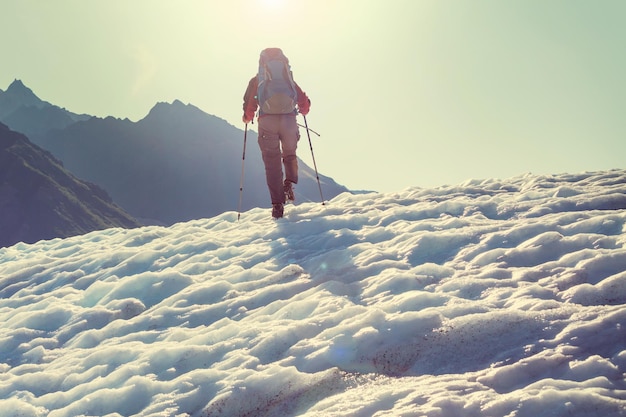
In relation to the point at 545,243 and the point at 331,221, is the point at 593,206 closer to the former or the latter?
the point at 545,243

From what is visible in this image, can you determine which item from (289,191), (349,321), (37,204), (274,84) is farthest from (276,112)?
(37,204)

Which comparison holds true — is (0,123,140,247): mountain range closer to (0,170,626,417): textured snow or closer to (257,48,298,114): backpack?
(257,48,298,114): backpack

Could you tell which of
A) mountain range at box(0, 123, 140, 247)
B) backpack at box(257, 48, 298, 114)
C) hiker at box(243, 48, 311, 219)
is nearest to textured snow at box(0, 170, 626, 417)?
hiker at box(243, 48, 311, 219)

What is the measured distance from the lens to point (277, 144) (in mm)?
12156

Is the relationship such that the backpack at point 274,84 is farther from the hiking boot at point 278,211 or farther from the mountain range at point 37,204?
the mountain range at point 37,204

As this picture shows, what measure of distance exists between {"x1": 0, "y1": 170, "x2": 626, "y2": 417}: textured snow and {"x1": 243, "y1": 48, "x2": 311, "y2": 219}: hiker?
2078mm

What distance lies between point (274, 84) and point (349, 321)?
751 cm

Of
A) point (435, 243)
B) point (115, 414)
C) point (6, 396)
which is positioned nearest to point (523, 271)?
point (435, 243)

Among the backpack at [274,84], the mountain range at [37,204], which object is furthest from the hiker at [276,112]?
the mountain range at [37,204]

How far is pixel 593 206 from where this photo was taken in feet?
29.6

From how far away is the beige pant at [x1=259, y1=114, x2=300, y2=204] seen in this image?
1195 centimetres

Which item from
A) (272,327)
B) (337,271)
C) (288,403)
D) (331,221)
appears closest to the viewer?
(288,403)

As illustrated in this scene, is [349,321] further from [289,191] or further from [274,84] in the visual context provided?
[289,191]

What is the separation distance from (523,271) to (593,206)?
12.7ft
